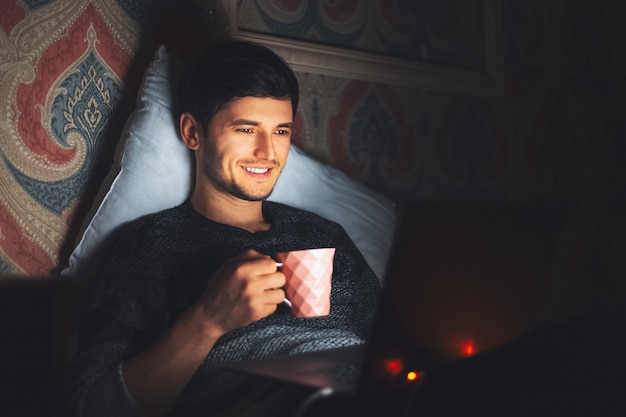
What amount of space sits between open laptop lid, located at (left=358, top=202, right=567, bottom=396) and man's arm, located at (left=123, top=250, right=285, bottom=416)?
0.23 meters

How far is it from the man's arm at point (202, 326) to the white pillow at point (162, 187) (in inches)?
10.3

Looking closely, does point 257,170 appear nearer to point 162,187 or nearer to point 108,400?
point 162,187

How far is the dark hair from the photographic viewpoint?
1233mm

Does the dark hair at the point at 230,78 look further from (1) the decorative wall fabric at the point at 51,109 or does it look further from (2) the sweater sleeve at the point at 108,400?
(2) the sweater sleeve at the point at 108,400

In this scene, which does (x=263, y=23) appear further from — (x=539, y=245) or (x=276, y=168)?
(x=539, y=245)

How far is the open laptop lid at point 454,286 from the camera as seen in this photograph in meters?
0.74

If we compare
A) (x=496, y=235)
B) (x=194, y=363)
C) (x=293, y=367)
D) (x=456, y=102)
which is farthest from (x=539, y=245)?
(x=456, y=102)

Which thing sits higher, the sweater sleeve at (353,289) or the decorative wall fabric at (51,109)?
the decorative wall fabric at (51,109)

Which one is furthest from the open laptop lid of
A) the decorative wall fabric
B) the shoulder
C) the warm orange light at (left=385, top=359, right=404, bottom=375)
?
the decorative wall fabric

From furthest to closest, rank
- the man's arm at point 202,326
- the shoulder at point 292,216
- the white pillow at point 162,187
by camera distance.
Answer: the shoulder at point 292,216, the white pillow at point 162,187, the man's arm at point 202,326

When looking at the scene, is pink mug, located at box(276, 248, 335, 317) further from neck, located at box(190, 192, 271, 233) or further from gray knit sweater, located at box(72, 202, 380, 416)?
neck, located at box(190, 192, 271, 233)

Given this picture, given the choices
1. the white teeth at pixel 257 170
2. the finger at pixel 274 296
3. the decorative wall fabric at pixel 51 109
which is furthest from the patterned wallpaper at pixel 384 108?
the finger at pixel 274 296

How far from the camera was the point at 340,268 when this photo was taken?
1.32 metres

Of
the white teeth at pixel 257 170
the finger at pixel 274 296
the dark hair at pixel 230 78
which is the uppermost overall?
the dark hair at pixel 230 78
